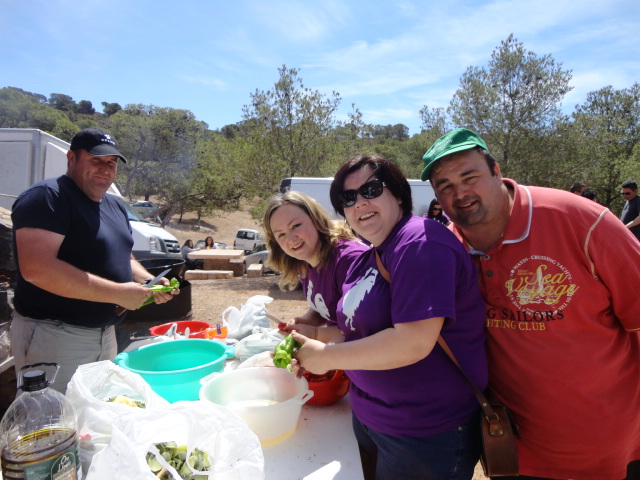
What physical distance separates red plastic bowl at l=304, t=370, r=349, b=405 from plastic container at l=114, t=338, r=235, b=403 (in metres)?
0.44

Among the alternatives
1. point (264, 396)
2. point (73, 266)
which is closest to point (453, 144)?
point (264, 396)

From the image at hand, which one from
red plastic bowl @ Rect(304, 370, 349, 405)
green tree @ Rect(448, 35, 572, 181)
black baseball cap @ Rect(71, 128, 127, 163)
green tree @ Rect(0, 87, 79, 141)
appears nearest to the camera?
red plastic bowl @ Rect(304, 370, 349, 405)

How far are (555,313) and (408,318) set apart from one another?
632 millimetres

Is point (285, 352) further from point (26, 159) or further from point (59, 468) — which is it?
point (26, 159)

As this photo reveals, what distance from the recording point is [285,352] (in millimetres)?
1408

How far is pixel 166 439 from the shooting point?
1.15 meters

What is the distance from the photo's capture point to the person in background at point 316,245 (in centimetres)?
200

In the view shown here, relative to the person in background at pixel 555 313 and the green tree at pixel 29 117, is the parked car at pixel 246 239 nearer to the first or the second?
the green tree at pixel 29 117

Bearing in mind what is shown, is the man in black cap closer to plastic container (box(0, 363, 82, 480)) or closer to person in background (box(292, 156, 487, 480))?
plastic container (box(0, 363, 82, 480))

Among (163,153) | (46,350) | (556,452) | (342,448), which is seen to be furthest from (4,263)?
(163,153)

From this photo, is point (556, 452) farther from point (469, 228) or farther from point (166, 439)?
point (166, 439)

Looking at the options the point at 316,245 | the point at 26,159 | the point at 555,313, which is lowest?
the point at 555,313

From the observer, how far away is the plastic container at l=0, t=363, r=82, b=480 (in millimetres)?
991

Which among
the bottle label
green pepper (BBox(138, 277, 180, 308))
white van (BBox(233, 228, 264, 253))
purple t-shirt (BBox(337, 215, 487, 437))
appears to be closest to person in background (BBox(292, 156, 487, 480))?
purple t-shirt (BBox(337, 215, 487, 437))
